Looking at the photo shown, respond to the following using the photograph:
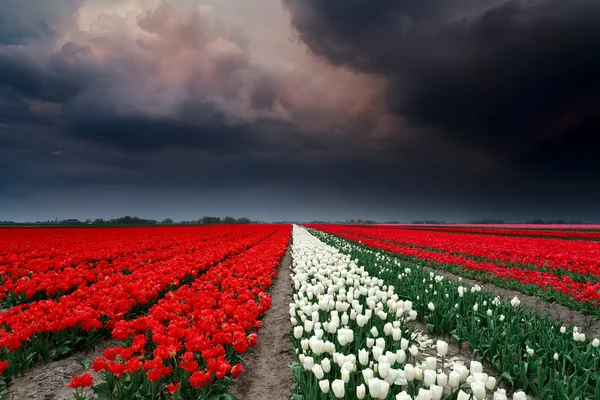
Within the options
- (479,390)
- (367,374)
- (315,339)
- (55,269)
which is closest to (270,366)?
(315,339)

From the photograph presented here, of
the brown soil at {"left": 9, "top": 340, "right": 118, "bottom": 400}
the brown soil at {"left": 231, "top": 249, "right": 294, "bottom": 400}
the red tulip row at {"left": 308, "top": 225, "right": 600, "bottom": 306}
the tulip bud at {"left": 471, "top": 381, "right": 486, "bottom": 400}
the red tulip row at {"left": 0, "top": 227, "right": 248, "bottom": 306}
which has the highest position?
the tulip bud at {"left": 471, "top": 381, "right": 486, "bottom": 400}

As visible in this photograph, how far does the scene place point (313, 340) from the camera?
12.0 ft

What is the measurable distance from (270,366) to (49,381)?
3.14 m

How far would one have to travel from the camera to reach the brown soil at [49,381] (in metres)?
4.09

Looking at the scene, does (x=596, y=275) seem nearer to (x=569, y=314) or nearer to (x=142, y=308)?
(x=569, y=314)

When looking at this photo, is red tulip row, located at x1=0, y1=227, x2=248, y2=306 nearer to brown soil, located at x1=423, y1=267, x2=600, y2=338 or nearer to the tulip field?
the tulip field

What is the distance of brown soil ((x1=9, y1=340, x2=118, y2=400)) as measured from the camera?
13.4 ft

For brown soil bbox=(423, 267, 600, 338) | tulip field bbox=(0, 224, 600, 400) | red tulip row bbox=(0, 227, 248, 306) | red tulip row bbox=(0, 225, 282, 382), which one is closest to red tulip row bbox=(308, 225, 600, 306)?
tulip field bbox=(0, 224, 600, 400)

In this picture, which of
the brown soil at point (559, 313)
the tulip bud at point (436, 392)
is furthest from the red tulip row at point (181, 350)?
the brown soil at point (559, 313)

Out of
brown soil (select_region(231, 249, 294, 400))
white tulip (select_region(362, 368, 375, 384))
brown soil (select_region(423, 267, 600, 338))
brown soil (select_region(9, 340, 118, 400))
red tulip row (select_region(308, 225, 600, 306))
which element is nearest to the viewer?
white tulip (select_region(362, 368, 375, 384))

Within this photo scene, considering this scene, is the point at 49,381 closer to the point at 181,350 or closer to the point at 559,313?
the point at 181,350

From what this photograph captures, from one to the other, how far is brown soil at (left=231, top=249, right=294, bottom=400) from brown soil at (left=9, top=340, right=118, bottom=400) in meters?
2.18

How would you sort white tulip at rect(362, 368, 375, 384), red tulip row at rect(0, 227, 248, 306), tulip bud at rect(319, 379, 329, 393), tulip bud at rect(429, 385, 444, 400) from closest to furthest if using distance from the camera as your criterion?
1. tulip bud at rect(429, 385, 444, 400)
2. white tulip at rect(362, 368, 375, 384)
3. tulip bud at rect(319, 379, 329, 393)
4. red tulip row at rect(0, 227, 248, 306)

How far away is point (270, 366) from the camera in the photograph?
5262mm
